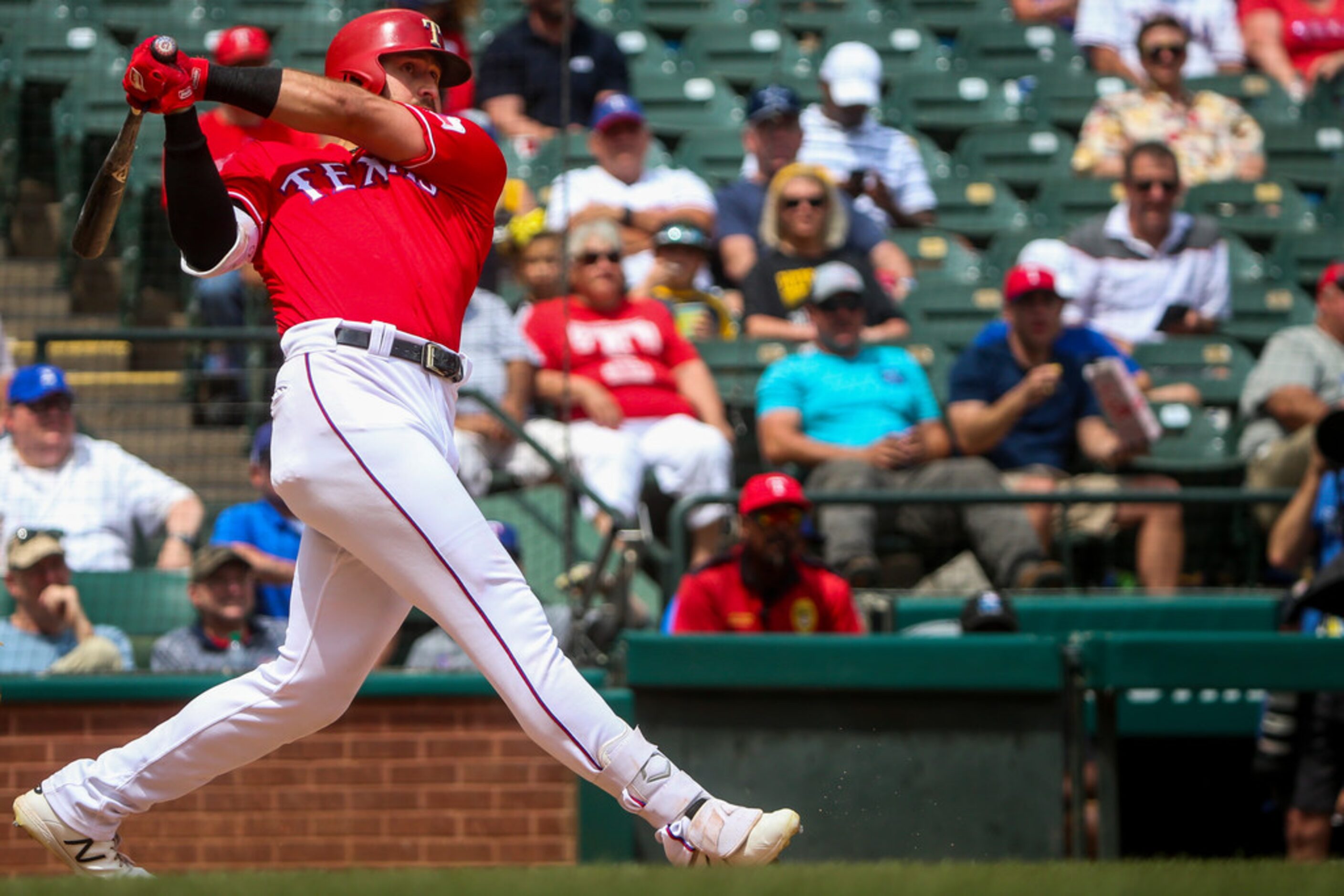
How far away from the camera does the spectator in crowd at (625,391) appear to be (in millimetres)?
6445

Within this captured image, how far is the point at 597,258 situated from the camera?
7.11 metres

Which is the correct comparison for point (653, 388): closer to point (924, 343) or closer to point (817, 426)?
point (817, 426)

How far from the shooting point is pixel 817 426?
677 centimetres

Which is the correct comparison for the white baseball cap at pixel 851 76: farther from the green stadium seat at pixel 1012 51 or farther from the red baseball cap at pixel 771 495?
the red baseball cap at pixel 771 495

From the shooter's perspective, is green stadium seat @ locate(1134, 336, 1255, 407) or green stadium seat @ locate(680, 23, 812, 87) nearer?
green stadium seat @ locate(1134, 336, 1255, 407)

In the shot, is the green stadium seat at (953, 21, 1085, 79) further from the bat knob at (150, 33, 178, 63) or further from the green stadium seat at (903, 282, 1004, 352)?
the bat knob at (150, 33, 178, 63)

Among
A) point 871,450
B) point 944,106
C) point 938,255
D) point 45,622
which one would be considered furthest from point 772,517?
point 944,106

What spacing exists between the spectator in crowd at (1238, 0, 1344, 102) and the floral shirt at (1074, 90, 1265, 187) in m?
1.15

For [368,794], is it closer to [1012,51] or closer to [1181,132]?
[1181,132]

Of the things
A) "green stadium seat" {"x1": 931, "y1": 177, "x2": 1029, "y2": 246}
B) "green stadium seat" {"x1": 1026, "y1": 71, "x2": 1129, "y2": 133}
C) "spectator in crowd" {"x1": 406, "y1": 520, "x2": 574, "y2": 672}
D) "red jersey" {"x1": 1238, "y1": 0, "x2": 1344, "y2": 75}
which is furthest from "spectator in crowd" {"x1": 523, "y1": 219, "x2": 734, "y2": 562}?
"red jersey" {"x1": 1238, "y1": 0, "x2": 1344, "y2": 75}

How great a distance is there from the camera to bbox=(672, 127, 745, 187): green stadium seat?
8875 mm

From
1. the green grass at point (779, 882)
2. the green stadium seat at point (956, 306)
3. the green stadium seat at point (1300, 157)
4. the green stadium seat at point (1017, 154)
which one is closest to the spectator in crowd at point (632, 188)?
the green stadium seat at point (956, 306)

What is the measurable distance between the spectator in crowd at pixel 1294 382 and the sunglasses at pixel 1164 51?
7.97ft

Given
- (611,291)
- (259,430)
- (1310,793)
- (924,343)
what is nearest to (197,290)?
(259,430)
